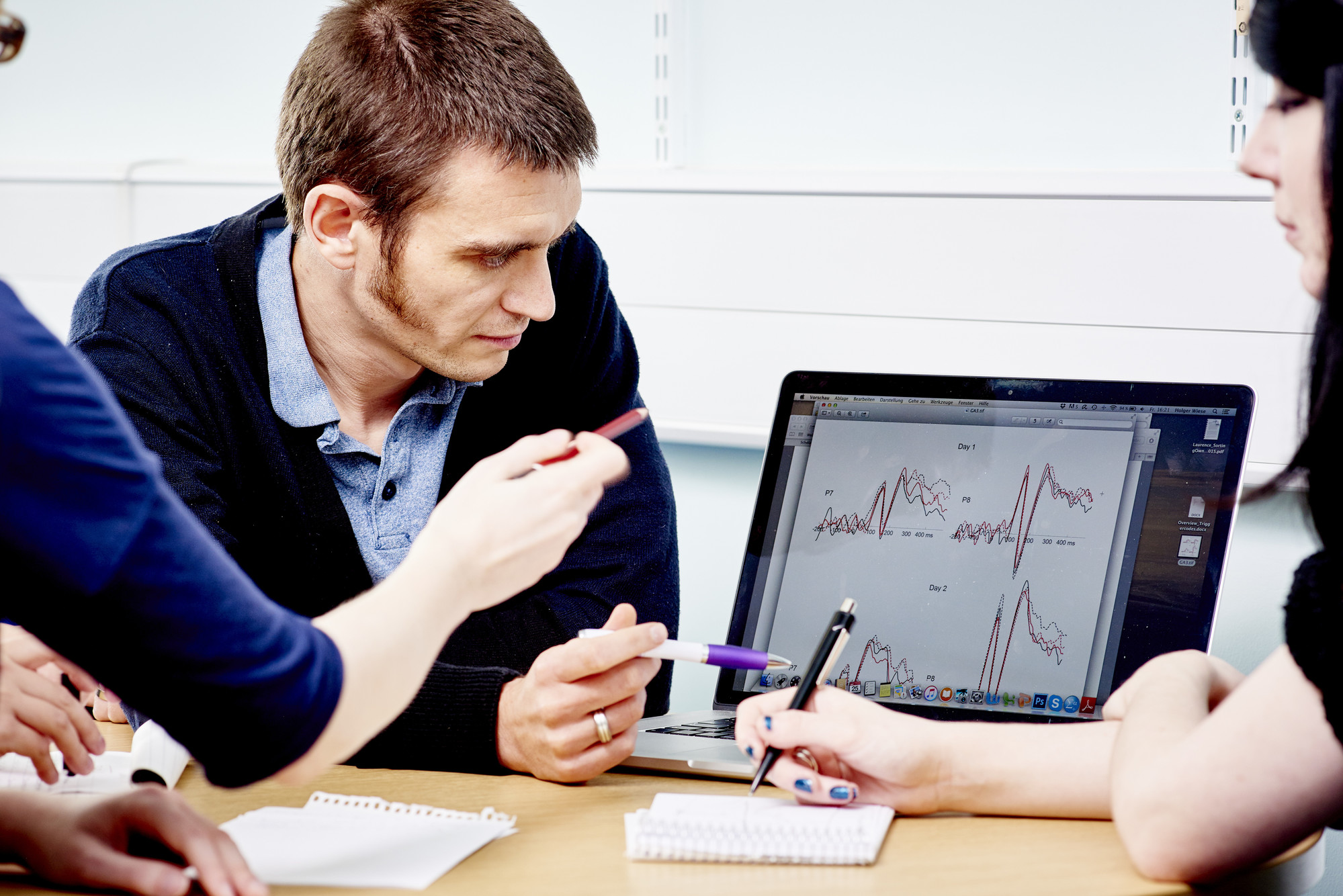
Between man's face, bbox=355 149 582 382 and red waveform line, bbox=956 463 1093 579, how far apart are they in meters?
0.47

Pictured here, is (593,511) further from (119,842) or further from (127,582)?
(127,582)

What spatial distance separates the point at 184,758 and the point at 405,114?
62 centimetres

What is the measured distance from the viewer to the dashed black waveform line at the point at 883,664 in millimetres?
1078

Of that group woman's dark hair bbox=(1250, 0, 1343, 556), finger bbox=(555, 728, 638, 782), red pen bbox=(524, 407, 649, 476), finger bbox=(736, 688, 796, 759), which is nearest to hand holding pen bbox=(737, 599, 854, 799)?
finger bbox=(736, 688, 796, 759)

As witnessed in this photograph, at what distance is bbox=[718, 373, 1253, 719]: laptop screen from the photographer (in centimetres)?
103

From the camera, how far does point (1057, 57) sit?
1.58 metres

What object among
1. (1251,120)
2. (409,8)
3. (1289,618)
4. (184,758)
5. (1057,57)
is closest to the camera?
(1289,618)

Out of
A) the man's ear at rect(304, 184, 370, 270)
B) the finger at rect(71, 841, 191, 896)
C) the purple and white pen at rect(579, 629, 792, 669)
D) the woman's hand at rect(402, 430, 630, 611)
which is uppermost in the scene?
the man's ear at rect(304, 184, 370, 270)

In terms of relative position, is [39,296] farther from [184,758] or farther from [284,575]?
[184,758]

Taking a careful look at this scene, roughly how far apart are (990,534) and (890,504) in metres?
0.09

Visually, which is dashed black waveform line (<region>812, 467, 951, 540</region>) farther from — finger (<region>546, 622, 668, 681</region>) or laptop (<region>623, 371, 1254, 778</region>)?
finger (<region>546, 622, 668, 681</region>)

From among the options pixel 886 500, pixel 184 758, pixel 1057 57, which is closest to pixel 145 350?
pixel 184 758

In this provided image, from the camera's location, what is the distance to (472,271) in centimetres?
121

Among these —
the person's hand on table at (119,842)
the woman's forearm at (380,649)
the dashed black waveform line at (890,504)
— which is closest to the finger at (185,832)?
the person's hand on table at (119,842)
